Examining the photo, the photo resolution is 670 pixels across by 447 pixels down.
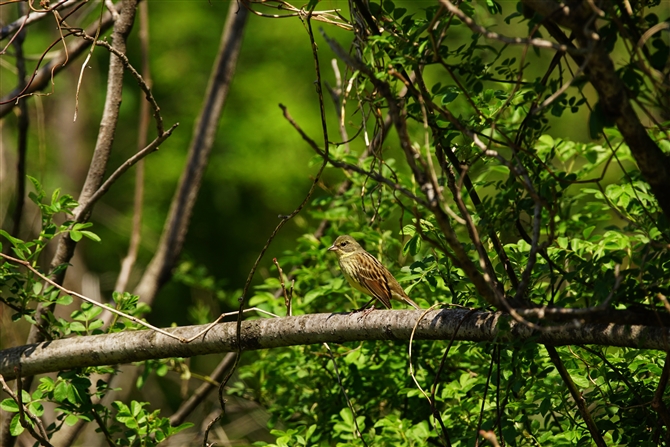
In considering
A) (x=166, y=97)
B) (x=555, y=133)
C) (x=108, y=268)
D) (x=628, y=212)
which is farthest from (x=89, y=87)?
(x=628, y=212)

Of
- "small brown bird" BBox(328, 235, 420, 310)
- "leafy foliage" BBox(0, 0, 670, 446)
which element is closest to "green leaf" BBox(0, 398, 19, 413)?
"leafy foliage" BBox(0, 0, 670, 446)

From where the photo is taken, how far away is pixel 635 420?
8.97 ft

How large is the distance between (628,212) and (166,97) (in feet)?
36.6

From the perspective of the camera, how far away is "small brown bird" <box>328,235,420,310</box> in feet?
14.4

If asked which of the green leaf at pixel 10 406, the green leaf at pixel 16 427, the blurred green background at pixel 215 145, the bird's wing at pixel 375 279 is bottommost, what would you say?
the green leaf at pixel 16 427

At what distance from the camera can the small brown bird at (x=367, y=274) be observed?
14.4 ft

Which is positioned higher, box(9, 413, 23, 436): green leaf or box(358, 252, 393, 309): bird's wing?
box(358, 252, 393, 309): bird's wing

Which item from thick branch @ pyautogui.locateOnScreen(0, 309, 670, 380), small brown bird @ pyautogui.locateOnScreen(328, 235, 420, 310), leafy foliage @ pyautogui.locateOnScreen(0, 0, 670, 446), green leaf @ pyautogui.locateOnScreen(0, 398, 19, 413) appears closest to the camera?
leafy foliage @ pyautogui.locateOnScreen(0, 0, 670, 446)

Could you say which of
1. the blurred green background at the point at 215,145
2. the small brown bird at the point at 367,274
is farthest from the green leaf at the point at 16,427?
the blurred green background at the point at 215,145

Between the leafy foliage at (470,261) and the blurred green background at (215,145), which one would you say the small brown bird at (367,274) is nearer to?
the leafy foliage at (470,261)

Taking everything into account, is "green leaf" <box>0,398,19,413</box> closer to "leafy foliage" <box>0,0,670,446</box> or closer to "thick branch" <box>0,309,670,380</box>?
"leafy foliage" <box>0,0,670,446</box>

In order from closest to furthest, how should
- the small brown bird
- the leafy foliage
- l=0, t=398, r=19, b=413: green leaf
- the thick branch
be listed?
the leafy foliage
the thick branch
l=0, t=398, r=19, b=413: green leaf
the small brown bird

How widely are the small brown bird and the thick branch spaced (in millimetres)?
1276

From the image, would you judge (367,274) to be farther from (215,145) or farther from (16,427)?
(215,145)
